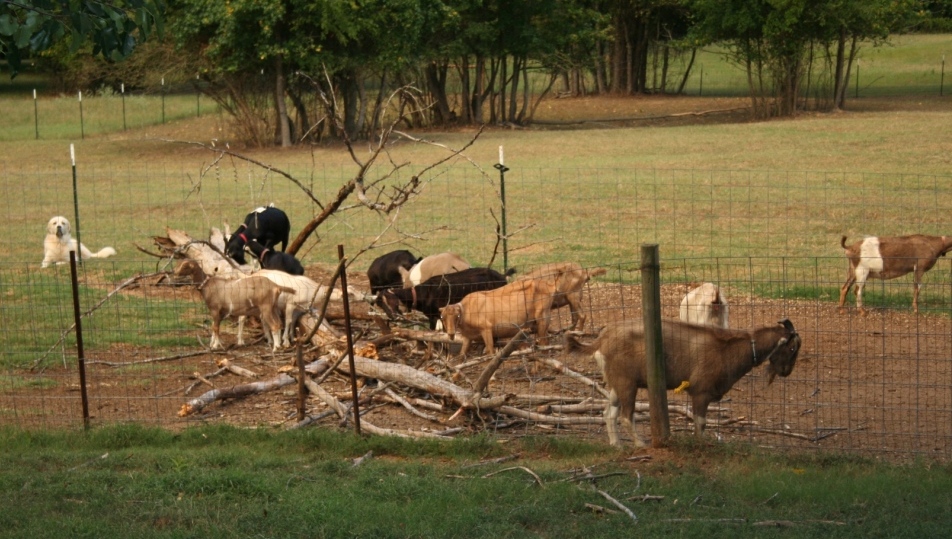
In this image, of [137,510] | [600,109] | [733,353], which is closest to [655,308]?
[733,353]

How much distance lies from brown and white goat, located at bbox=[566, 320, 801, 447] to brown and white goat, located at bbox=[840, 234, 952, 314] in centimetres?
455

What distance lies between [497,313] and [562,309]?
2.41 metres

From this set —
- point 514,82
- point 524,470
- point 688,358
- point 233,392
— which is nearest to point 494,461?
point 524,470

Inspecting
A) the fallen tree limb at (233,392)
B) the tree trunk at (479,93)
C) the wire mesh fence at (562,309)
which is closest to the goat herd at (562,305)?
the wire mesh fence at (562,309)

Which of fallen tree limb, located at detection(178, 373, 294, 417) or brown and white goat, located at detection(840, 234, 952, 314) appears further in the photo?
Answer: brown and white goat, located at detection(840, 234, 952, 314)

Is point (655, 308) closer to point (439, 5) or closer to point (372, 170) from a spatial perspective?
point (372, 170)

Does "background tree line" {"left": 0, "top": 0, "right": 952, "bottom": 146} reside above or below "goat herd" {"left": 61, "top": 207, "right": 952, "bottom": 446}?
above

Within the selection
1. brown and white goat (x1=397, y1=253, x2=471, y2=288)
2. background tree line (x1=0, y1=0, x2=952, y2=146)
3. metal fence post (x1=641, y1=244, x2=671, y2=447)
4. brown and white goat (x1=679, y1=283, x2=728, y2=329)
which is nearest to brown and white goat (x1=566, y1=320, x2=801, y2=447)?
metal fence post (x1=641, y1=244, x2=671, y2=447)

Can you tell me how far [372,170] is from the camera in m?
26.5

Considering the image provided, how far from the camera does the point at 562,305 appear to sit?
1134 cm

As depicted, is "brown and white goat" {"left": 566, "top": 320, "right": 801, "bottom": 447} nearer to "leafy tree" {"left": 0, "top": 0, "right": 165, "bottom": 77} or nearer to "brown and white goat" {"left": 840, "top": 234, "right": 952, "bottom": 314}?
"leafy tree" {"left": 0, "top": 0, "right": 165, "bottom": 77}

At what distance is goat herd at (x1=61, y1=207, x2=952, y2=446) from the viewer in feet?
25.7

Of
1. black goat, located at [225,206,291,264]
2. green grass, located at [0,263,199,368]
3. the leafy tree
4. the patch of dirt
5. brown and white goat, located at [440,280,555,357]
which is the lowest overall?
the patch of dirt

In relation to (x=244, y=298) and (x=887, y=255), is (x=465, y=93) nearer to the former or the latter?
(x=887, y=255)
